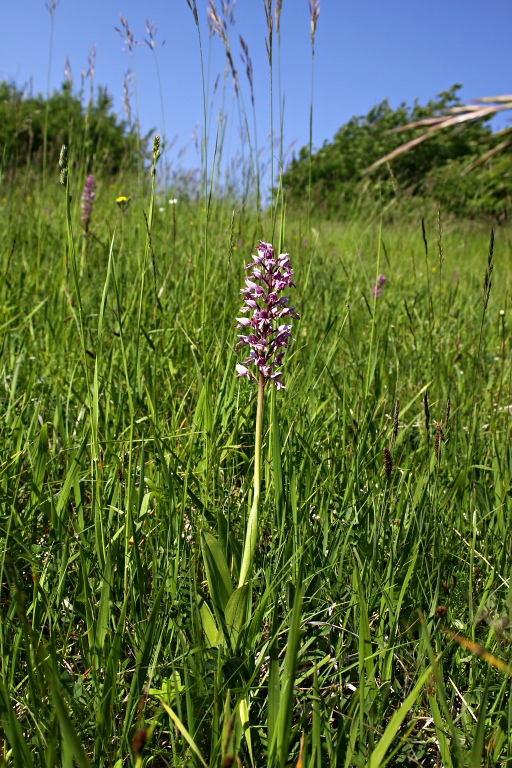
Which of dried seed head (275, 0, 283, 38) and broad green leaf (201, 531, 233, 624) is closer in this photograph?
broad green leaf (201, 531, 233, 624)

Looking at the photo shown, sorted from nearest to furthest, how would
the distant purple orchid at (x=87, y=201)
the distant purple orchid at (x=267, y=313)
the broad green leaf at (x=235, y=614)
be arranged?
the broad green leaf at (x=235, y=614) → the distant purple orchid at (x=267, y=313) → the distant purple orchid at (x=87, y=201)

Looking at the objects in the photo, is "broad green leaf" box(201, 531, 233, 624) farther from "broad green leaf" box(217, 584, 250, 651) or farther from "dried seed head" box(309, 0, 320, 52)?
"dried seed head" box(309, 0, 320, 52)

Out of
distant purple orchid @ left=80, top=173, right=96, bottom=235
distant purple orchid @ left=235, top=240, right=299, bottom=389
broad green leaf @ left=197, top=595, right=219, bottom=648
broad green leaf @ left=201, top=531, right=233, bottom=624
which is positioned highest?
distant purple orchid @ left=80, top=173, right=96, bottom=235

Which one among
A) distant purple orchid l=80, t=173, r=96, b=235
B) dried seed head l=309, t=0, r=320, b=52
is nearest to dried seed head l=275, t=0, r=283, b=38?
dried seed head l=309, t=0, r=320, b=52

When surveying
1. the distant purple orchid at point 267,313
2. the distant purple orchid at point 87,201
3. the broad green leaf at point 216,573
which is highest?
the distant purple orchid at point 87,201

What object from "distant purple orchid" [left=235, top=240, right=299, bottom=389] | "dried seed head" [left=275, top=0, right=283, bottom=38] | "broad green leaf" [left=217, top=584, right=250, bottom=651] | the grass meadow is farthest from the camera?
"dried seed head" [left=275, top=0, right=283, bottom=38]

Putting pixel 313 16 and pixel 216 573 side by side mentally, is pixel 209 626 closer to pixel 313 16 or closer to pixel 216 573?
pixel 216 573

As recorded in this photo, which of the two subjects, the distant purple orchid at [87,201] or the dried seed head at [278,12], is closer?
the dried seed head at [278,12]

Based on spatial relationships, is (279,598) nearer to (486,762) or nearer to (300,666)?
(300,666)

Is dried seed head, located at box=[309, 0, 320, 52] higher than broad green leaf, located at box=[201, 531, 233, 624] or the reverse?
higher

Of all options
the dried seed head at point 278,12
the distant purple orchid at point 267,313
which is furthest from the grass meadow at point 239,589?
the dried seed head at point 278,12

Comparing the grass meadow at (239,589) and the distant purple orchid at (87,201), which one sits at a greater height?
the distant purple orchid at (87,201)

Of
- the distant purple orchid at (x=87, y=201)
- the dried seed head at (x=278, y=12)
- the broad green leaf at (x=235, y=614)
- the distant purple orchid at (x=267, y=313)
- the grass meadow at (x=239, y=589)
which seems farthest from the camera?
the distant purple orchid at (x=87, y=201)

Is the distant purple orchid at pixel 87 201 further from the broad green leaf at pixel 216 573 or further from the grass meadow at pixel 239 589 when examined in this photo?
the broad green leaf at pixel 216 573
